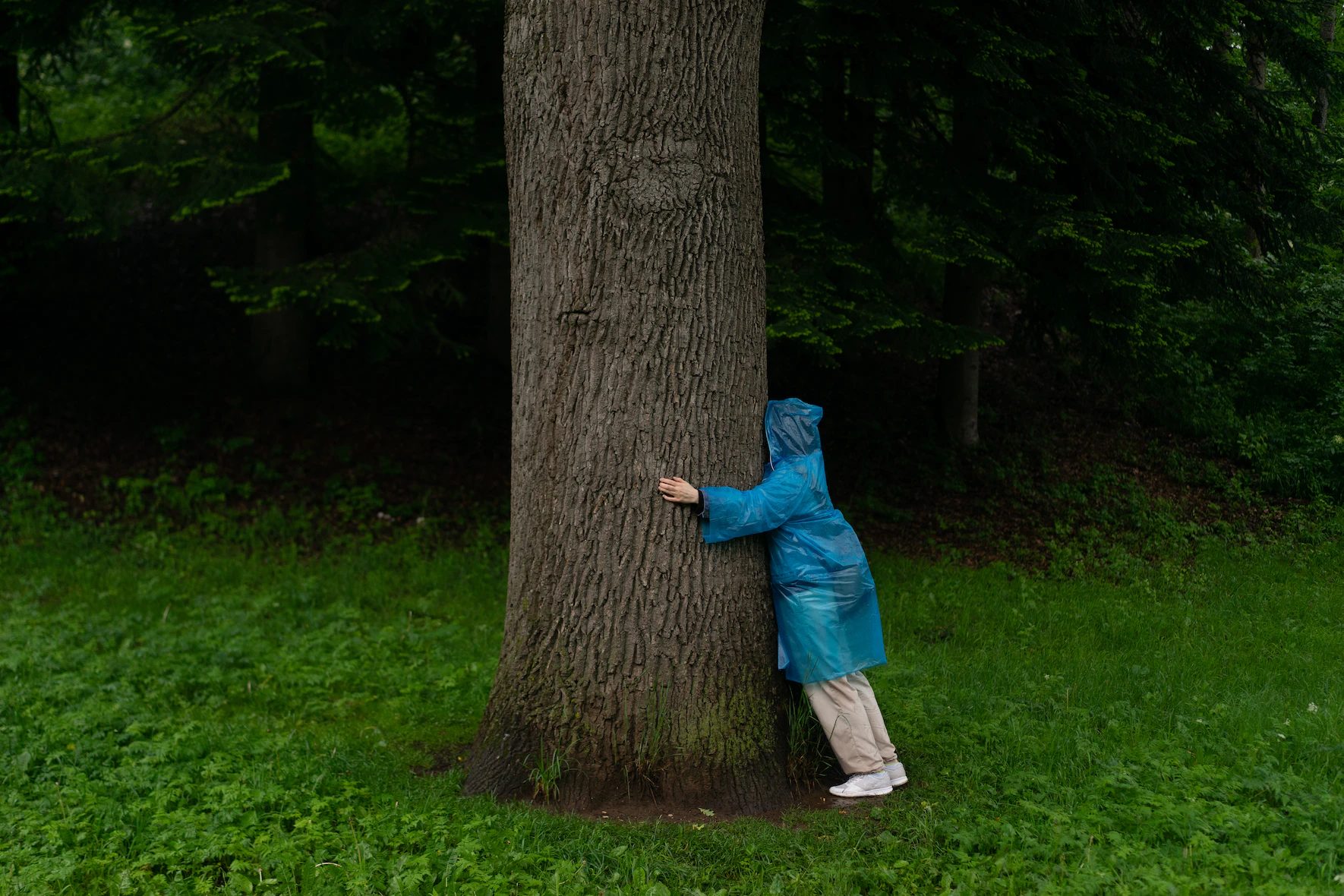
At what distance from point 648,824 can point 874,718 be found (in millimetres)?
1089

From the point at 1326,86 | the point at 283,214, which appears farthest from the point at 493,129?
the point at 1326,86

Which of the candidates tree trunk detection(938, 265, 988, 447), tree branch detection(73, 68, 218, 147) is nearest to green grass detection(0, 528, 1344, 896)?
tree trunk detection(938, 265, 988, 447)

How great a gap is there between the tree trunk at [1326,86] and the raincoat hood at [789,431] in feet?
23.0

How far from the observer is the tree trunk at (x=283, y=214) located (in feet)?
29.8

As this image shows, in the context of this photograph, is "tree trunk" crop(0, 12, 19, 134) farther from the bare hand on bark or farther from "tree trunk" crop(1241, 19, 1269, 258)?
"tree trunk" crop(1241, 19, 1269, 258)

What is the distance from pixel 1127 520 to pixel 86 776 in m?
8.81

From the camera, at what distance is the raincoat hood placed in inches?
167

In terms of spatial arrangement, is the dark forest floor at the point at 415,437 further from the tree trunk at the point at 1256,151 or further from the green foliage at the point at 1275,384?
the tree trunk at the point at 1256,151

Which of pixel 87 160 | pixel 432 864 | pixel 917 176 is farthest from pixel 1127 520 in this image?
pixel 87 160

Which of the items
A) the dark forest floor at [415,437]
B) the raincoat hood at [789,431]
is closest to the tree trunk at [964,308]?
the dark forest floor at [415,437]

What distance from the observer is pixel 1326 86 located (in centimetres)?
831

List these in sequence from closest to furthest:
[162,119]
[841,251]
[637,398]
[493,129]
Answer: [637,398], [841,251], [162,119], [493,129]

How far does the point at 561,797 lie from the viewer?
13.2 ft

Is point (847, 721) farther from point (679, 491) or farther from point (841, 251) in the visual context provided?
point (841, 251)
